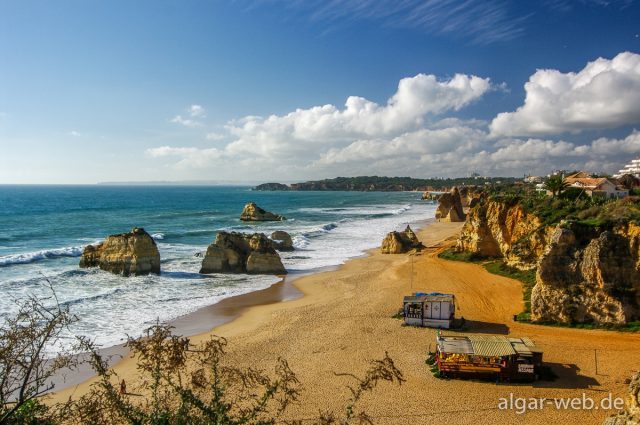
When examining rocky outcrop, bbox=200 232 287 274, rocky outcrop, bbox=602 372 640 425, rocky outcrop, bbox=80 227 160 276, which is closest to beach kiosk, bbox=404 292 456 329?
rocky outcrop, bbox=602 372 640 425

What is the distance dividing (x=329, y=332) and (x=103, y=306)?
1499 centimetres

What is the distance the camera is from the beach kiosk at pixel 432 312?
76.3 ft

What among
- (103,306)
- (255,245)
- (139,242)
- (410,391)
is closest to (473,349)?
(410,391)

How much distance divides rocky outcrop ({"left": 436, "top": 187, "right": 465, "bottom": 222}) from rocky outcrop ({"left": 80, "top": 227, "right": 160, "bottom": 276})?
186 feet

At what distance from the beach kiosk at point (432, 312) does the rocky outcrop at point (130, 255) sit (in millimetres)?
23447

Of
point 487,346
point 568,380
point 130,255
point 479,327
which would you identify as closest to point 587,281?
point 479,327

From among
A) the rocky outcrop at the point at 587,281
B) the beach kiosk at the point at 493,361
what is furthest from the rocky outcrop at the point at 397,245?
the beach kiosk at the point at 493,361

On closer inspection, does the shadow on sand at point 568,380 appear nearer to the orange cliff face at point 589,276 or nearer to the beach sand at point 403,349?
the beach sand at point 403,349

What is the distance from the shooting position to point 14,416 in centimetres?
883

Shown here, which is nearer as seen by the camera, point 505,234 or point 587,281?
point 587,281

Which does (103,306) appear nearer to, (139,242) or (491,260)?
(139,242)

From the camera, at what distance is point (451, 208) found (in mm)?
80562

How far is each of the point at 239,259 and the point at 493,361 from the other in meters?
25.9

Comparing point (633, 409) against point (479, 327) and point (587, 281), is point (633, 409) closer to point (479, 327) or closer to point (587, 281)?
point (479, 327)
